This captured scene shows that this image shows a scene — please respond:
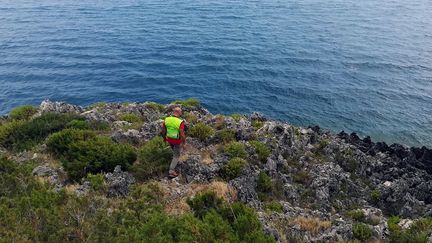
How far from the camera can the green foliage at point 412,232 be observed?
1784 cm

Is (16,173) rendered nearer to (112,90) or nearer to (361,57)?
(112,90)

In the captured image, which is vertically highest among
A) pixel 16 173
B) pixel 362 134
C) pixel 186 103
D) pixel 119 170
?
pixel 16 173

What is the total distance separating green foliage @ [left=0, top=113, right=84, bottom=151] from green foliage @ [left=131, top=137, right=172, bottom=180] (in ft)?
30.2

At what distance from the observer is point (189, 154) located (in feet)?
87.0

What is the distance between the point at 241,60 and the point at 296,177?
41.4m

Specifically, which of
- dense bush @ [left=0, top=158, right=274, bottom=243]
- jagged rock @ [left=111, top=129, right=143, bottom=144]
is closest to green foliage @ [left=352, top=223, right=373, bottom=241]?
dense bush @ [left=0, top=158, right=274, bottom=243]

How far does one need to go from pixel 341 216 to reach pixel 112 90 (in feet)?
133

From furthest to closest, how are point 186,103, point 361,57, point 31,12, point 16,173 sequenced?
point 31,12 → point 361,57 → point 186,103 → point 16,173

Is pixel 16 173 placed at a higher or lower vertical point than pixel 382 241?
higher

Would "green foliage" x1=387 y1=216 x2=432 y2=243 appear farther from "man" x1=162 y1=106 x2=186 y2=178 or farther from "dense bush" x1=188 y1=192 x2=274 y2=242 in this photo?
"man" x1=162 y1=106 x2=186 y2=178

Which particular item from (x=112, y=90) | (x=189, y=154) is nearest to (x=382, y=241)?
(x=189, y=154)

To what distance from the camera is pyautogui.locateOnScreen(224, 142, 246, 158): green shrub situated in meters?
26.2

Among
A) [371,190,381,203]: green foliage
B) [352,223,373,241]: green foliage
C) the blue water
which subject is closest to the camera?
[352,223,373,241]: green foliage

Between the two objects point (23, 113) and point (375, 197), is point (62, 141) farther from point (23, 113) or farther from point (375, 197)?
point (375, 197)
